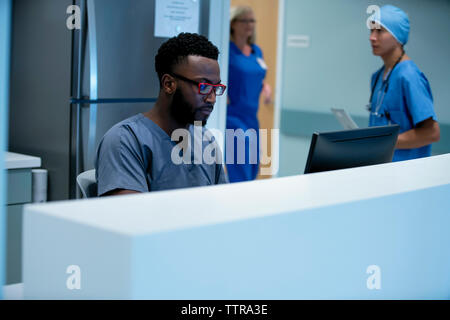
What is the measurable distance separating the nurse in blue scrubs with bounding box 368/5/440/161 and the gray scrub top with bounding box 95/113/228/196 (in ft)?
3.87

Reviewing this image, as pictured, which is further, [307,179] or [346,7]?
[346,7]

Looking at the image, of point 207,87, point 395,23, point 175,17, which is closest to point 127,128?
point 207,87

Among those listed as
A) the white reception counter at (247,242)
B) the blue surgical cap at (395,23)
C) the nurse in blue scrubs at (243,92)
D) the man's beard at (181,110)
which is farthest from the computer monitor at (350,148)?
the nurse in blue scrubs at (243,92)

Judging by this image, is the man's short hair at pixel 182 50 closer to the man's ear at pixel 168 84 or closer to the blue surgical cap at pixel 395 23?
the man's ear at pixel 168 84

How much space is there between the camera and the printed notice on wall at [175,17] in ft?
8.89

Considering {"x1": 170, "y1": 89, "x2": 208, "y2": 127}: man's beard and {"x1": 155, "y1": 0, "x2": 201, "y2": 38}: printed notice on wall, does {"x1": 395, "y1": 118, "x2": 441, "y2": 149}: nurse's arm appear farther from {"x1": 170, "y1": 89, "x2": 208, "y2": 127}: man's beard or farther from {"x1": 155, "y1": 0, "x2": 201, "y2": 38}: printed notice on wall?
{"x1": 170, "y1": 89, "x2": 208, "y2": 127}: man's beard

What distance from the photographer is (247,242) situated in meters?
0.79

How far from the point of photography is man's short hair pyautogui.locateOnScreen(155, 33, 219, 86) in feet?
5.92

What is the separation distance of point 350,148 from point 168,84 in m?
0.55

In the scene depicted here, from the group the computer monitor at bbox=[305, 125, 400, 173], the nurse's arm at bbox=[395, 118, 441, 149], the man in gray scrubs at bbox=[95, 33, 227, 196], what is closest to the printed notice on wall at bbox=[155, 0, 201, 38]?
the man in gray scrubs at bbox=[95, 33, 227, 196]
